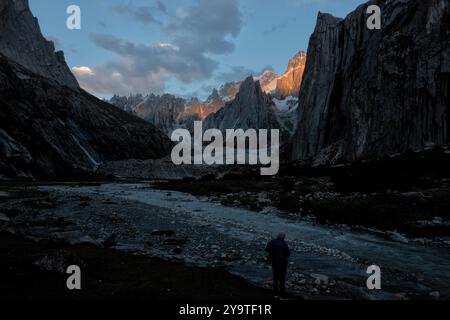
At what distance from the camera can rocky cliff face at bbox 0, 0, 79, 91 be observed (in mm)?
156250

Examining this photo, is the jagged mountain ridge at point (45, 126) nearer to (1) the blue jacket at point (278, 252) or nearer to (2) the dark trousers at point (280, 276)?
Answer: (1) the blue jacket at point (278, 252)

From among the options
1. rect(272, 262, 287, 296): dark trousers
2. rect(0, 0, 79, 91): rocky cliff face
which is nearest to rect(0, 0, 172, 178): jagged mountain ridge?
rect(0, 0, 79, 91): rocky cliff face

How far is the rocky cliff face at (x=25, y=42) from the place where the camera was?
156250 millimetres

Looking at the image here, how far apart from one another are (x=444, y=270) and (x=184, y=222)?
55.7ft

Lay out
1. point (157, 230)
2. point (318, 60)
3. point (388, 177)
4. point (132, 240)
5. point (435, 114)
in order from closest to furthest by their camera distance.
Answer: point (132, 240) → point (157, 230) → point (388, 177) → point (435, 114) → point (318, 60)

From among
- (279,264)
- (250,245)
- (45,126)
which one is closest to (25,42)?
(45,126)

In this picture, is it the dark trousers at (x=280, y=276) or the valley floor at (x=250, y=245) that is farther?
the valley floor at (x=250, y=245)

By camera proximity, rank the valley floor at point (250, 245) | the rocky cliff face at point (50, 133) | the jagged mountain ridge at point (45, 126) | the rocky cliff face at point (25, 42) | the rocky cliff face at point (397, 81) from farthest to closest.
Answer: the rocky cliff face at point (25, 42) < the jagged mountain ridge at point (45, 126) < the rocky cliff face at point (50, 133) < the rocky cliff face at point (397, 81) < the valley floor at point (250, 245)

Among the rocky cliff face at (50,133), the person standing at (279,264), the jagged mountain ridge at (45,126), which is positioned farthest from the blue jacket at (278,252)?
the rocky cliff face at (50,133)

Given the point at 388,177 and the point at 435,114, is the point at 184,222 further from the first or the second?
the point at 435,114

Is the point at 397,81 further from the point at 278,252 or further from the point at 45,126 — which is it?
the point at 45,126

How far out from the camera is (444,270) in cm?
1717

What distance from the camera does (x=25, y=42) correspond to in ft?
552
